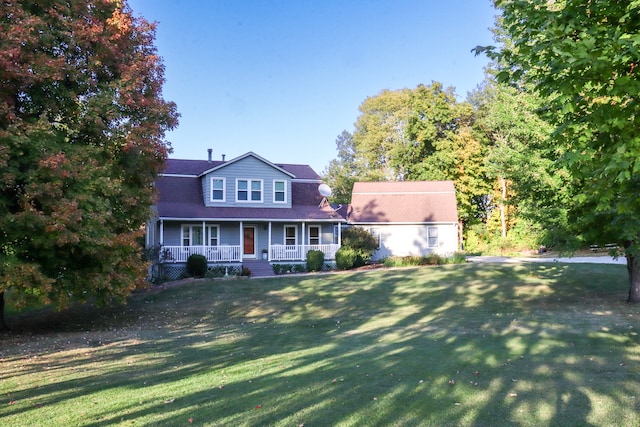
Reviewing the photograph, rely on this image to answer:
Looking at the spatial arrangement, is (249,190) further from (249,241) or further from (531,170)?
(531,170)

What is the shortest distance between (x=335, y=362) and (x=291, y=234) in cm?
2137

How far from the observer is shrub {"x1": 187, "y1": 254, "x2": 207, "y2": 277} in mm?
24312

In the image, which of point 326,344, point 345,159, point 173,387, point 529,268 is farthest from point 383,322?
point 345,159

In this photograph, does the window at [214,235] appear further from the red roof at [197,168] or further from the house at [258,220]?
the red roof at [197,168]

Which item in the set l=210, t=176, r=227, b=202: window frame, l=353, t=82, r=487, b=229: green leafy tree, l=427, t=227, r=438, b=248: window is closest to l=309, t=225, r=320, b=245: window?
l=210, t=176, r=227, b=202: window frame

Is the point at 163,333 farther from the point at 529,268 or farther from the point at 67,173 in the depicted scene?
the point at 529,268

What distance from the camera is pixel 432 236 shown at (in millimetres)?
32344

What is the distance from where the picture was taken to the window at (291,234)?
29.1 meters

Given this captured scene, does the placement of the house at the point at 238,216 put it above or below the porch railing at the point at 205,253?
above

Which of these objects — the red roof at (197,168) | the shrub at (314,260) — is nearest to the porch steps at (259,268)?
the shrub at (314,260)

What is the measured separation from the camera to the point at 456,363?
25.3ft

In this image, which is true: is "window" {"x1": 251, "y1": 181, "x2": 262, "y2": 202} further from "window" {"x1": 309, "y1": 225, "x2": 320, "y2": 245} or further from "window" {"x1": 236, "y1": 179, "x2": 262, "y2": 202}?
"window" {"x1": 309, "y1": 225, "x2": 320, "y2": 245}

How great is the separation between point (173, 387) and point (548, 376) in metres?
5.13

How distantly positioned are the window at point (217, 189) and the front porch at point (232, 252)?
3.17m
